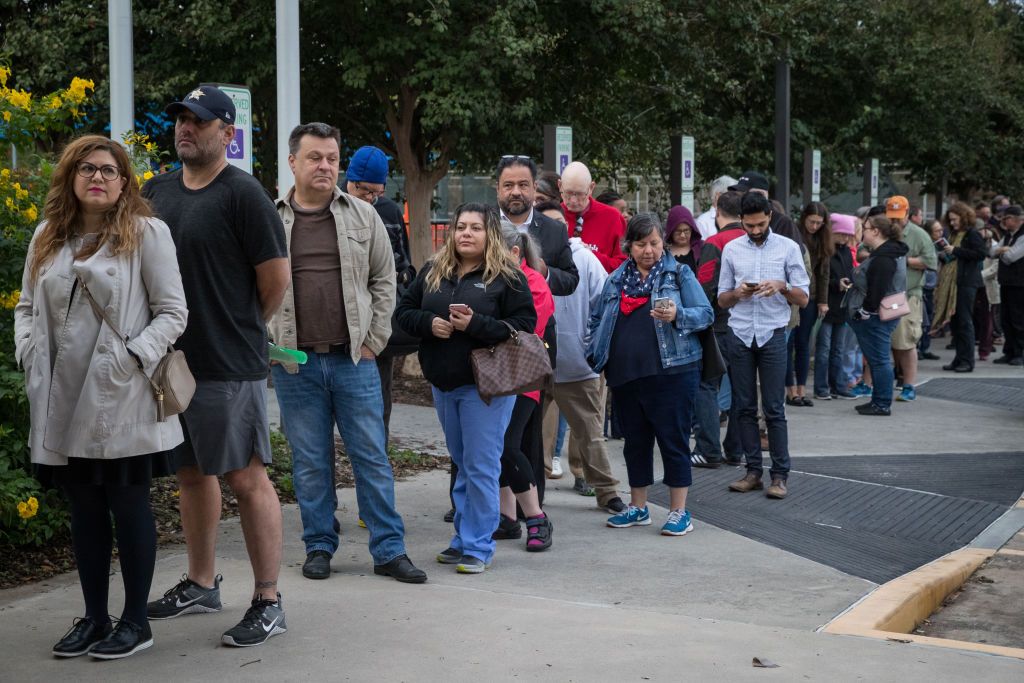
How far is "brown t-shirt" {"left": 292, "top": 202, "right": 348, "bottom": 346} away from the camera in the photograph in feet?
18.2

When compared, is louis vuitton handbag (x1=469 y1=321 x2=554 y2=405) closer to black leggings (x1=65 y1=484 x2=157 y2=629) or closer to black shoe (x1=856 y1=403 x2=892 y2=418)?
black leggings (x1=65 y1=484 x2=157 y2=629)

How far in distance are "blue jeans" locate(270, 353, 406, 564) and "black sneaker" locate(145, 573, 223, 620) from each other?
2.44 ft

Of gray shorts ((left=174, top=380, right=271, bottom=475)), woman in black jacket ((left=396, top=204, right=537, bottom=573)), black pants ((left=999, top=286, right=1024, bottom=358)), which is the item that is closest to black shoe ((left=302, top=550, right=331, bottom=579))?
woman in black jacket ((left=396, top=204, right=537, bottom=573))

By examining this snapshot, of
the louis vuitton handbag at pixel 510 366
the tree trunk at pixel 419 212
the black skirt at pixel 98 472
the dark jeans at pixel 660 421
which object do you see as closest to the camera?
the black skirt at pixel 98 472

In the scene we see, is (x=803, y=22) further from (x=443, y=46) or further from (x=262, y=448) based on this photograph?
(x=262, y=448)

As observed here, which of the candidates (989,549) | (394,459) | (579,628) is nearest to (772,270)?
(989,549)

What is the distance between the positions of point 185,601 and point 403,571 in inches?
39.5

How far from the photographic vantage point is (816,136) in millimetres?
23641

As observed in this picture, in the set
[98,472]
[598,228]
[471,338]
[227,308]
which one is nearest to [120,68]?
[598,228]

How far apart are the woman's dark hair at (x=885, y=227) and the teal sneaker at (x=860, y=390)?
81.8 inches

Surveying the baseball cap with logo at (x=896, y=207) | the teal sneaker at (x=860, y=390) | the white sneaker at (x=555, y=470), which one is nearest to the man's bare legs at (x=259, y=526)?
the white sneaker at (x=555, y=470)

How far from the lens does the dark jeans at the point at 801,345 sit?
12211 millimetres

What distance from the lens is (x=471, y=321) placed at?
19.4ft

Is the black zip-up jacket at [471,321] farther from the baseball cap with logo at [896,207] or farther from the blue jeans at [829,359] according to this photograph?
the baseball cap with logo at [896,207]
